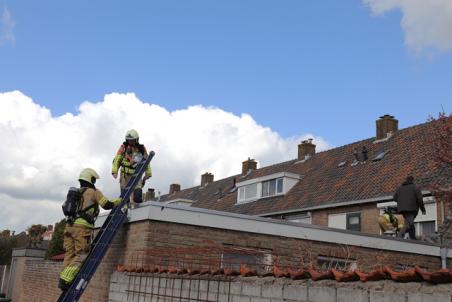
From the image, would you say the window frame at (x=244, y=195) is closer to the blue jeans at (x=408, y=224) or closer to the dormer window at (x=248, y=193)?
the dormer window at (x=248, y=193)

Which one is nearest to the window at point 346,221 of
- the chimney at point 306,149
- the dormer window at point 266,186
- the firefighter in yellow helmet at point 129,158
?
the dormer window at point 266,186

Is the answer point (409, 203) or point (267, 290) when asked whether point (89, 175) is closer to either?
point (267, 290)

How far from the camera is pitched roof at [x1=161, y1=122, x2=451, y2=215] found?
1970 cm

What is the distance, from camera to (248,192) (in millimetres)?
28094

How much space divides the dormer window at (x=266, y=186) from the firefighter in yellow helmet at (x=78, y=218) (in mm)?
18266

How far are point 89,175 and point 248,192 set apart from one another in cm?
2003

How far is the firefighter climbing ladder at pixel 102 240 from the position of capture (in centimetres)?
792

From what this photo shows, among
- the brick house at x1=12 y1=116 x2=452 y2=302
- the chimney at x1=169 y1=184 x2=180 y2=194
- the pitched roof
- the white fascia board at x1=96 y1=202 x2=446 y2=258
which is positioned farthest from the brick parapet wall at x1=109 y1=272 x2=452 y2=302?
the chimney at x1=169 y1=184 x2=180 y2=194

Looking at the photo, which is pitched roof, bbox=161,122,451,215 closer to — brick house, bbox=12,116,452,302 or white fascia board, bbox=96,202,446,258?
brick house, bbox=12,116,452,302

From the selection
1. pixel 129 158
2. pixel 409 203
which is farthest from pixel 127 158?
pixel 409 203

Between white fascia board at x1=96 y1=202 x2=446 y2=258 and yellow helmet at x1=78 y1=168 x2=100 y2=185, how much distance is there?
1.01 m

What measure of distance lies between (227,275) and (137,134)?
15.2 feet

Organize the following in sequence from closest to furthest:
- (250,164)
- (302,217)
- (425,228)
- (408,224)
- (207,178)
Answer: (408,224) → (425,228) → (302,217) → (250,164) → (207,178)

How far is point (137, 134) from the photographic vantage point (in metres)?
9.51
